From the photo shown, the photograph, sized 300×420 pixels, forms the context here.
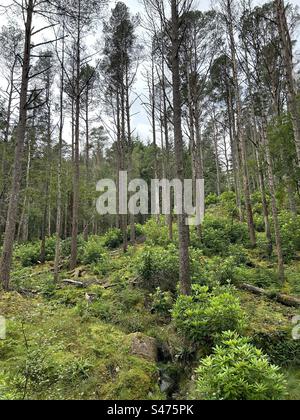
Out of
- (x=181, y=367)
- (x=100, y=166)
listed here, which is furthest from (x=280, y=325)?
(x=100, y=166)

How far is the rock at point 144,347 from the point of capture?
5.07 metres

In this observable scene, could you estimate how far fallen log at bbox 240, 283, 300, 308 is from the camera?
7027 mm

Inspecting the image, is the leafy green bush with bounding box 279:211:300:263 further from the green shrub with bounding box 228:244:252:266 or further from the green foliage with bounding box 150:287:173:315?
the green foliage with bounding box 150:287:173:315

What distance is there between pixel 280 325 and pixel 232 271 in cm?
255

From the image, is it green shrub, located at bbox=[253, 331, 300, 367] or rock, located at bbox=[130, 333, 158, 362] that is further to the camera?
rock, located at bbox=[130, 333, 158, 362]

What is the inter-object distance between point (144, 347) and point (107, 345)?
66 centimetres

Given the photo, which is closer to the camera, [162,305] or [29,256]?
[162,305]

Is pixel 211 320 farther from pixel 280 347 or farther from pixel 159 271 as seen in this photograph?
pixel 159 271

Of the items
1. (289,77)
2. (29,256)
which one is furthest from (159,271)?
(29,256)

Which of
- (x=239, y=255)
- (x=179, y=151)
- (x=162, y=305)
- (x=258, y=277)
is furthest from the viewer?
(x=239, y=255)

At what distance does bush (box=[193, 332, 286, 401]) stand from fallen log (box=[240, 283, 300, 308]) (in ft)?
13.3

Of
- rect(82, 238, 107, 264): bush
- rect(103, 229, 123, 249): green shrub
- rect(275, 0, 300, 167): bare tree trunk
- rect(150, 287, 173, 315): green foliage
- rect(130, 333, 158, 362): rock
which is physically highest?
rect(275, 0, 300, 167): bare tree trunk

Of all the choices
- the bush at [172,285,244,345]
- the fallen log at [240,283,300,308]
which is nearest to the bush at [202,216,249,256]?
the fallen log at [240,283,300,308]

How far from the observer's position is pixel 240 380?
325cm
